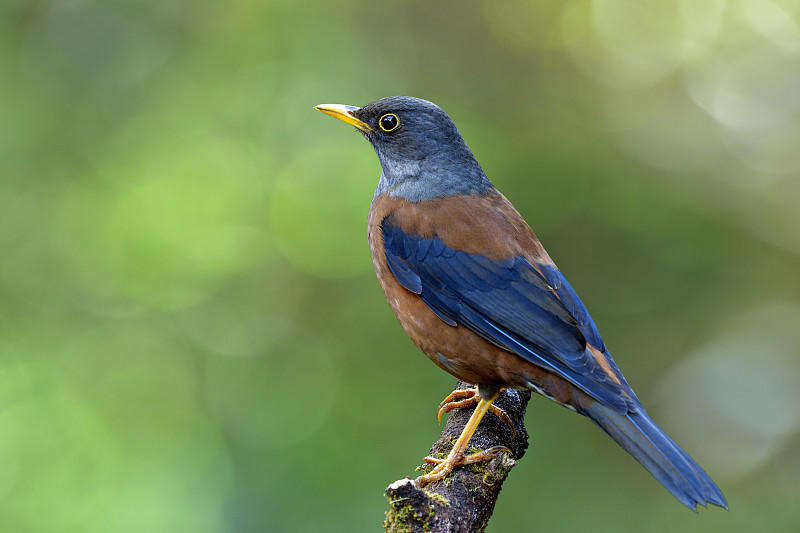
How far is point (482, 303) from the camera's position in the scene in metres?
4.27

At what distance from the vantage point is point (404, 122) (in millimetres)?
5074

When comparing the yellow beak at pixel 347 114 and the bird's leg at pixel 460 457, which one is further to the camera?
the yellow beak at pixel 347 114

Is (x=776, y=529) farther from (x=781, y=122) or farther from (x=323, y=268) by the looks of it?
(x=323, y=268)

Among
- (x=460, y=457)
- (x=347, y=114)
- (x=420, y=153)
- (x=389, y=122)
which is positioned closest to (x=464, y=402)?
(x=460, y=457)

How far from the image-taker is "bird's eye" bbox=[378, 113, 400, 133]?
16.7 ft

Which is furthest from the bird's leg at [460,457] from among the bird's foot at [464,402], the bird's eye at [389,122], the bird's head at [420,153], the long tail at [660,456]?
the bird's eye at [389,122]

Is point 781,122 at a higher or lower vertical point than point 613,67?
lower

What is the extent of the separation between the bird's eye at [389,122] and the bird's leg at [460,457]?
1.86m

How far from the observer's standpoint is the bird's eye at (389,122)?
16.7 feet

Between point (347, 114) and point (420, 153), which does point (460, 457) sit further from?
point (347, 114)

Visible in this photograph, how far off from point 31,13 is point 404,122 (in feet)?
17.0

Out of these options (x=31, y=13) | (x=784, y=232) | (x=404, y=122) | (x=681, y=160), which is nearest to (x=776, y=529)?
(x=784, y=232)

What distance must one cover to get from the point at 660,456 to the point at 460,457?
982 mm

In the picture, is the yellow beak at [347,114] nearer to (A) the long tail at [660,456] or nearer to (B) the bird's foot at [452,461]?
(B) the bird's foot at [452,461]
